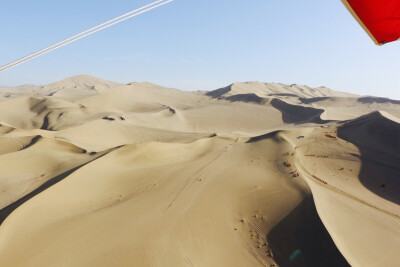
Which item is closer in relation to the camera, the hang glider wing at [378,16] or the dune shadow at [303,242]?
the hang glider wing at [378,16]

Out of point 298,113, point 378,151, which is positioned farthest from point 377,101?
point 378,151

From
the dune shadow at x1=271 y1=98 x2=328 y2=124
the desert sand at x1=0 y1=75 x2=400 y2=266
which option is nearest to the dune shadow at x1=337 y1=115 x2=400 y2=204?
the desert sand at x1=0 y1=75 x2=400 y2=266

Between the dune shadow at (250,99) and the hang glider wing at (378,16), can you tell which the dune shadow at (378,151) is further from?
the dune shadow at (250,99)

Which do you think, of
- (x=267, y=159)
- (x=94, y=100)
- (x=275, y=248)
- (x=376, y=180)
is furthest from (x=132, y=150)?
(x=94, y=100)

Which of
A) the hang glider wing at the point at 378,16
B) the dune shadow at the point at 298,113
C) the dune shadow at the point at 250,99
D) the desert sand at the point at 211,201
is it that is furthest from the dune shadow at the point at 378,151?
the dune shadow at the point at 250,99

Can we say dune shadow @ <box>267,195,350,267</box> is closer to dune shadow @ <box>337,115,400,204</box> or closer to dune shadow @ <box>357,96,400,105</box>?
dune shadow @ <box>337,115,400,204</box>

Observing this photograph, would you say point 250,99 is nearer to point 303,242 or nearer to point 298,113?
point 298,113

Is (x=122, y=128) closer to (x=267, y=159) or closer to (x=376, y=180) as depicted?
(x=267, y=159)
